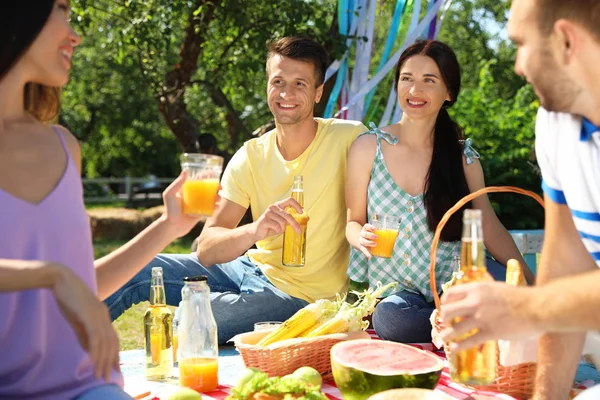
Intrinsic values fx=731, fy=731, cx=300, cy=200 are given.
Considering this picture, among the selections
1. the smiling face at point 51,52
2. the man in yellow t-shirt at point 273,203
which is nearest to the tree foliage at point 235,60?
the man in yellow t-shirt at point 273,203

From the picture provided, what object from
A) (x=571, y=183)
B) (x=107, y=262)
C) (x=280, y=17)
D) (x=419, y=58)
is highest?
(x=280, y=17)

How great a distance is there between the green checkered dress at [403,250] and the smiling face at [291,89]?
1.79ft

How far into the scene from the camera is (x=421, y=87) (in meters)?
4.06

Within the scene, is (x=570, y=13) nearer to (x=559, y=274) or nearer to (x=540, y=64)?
(x=540, y=64)

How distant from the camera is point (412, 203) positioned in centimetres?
405

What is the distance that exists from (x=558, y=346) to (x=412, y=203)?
176 cm

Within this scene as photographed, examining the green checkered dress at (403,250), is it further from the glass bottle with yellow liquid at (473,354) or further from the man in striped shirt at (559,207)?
the glass bottle with yellow liquid at (473,354)

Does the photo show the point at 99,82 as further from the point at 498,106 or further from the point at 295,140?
the point at 295,140

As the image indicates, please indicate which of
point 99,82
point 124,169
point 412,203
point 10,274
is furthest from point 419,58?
point 124,169

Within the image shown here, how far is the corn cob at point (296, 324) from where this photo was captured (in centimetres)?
317

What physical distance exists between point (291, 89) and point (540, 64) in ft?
8.10

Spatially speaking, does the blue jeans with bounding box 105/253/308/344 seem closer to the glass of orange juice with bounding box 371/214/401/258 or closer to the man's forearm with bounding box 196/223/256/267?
the man's forearm with bounding box 196/223/256/267

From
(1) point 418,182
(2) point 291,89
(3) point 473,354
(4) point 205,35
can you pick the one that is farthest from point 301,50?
(4) point 205,35

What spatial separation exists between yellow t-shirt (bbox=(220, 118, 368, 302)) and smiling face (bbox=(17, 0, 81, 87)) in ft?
7.19
